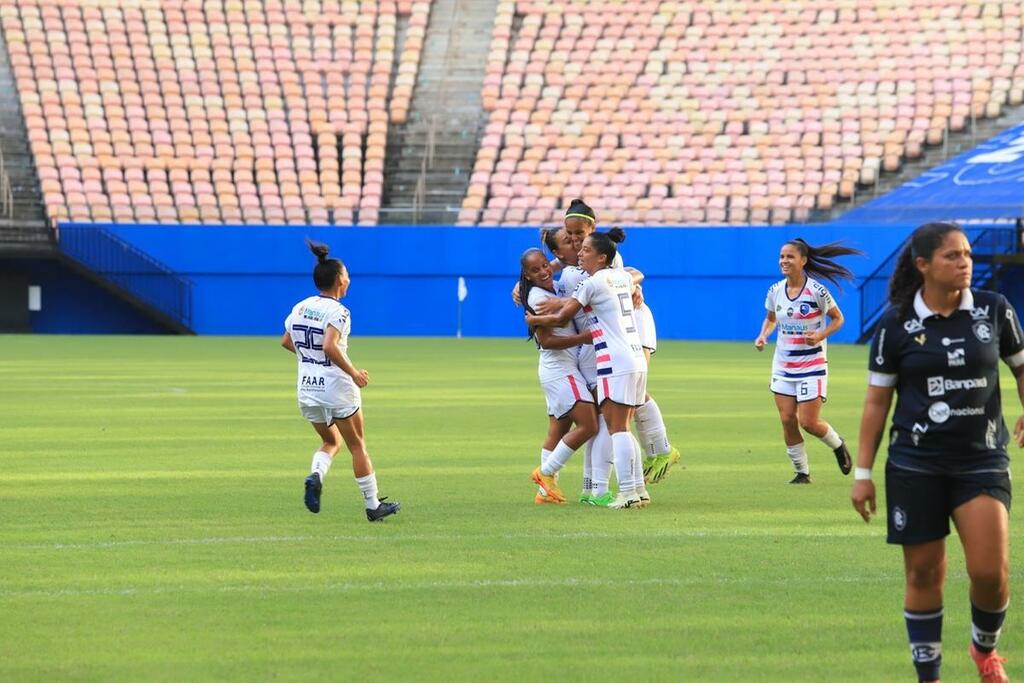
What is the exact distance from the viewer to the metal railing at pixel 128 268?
40406mm

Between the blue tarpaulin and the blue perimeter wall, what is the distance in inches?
106

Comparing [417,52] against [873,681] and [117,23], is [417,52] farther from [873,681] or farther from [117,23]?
[873,681]

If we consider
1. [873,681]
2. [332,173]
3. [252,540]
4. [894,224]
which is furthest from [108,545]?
[332,173]

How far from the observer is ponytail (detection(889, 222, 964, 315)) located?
621 cm

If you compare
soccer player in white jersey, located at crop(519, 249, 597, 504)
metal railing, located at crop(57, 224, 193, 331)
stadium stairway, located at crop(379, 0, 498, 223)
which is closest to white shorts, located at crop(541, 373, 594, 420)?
soccer player in white jersey, located at crop(519, 249, 597, 504)

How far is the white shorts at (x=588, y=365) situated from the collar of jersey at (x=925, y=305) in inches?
218

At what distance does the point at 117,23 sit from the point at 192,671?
43145 millimetres

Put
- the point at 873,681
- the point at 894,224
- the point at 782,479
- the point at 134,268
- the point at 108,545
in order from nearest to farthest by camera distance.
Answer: the point at 873,681, the point at 108,545, the point at 782,479, the point at 894,224, the point at 134,268

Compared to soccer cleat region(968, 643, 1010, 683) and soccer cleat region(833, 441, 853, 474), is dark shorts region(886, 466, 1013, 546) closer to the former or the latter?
soccer cleat region(968, 643, 1010, 683)

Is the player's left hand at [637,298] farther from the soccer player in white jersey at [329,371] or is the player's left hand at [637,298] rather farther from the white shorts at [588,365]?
the soccer player in white jersey at [329,371]

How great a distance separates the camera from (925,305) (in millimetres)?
6242

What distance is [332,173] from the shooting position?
43.4m

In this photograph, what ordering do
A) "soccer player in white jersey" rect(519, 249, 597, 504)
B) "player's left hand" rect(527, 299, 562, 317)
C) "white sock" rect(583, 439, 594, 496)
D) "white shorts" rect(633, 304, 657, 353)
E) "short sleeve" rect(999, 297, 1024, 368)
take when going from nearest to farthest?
"short sleeve" rect(999, 297, 1024, 368) < "player's left hand" rect(527, 299, 562, 317) < "soccer player in white jersey" rect(519, 249, 597, 504) < "white sock" rect(583, 439, 594, 496) < "white shorts" rect(633, 304, 657, 353)

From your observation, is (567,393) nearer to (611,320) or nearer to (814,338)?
(611,320)
